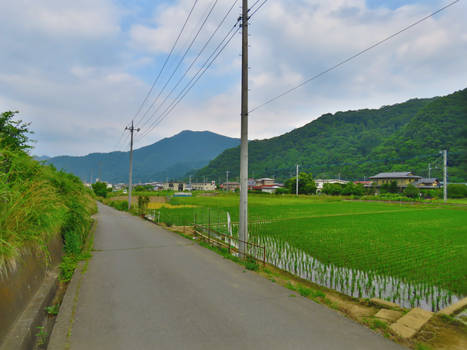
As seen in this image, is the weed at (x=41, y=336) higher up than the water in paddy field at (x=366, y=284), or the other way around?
the weed at (x=41, y=336)

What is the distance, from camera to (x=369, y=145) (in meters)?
106

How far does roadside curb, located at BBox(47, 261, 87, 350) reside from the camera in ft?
10.9

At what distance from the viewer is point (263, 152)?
142625mm

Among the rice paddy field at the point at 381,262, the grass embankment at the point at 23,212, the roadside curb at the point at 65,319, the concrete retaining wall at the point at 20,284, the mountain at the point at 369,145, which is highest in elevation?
the mountain at the point at 369,145

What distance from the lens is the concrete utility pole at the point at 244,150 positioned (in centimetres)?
803

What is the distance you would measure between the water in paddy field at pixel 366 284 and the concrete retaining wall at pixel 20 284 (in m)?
6.27

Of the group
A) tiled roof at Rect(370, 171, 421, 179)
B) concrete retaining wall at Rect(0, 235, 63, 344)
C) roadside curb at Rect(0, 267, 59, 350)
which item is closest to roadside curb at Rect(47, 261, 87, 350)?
roadside curb at Rect(0, 267, 59, 350)

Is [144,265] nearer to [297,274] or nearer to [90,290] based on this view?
[90,290]

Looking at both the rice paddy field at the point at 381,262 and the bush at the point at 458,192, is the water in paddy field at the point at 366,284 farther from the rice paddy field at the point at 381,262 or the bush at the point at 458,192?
the bush at the point at 458,192

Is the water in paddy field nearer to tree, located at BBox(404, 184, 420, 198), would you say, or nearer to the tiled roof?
tree, located at BBox(404, 184, 420, 198)

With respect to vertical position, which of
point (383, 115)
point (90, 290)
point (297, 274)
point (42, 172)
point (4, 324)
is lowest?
point (297, 274)

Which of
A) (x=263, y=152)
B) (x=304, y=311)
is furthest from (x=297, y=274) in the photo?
(x=263, y=152)

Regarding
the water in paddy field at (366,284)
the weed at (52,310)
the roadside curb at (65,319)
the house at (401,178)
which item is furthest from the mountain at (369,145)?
the weed at (52,310)

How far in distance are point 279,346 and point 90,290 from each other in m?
4.09
